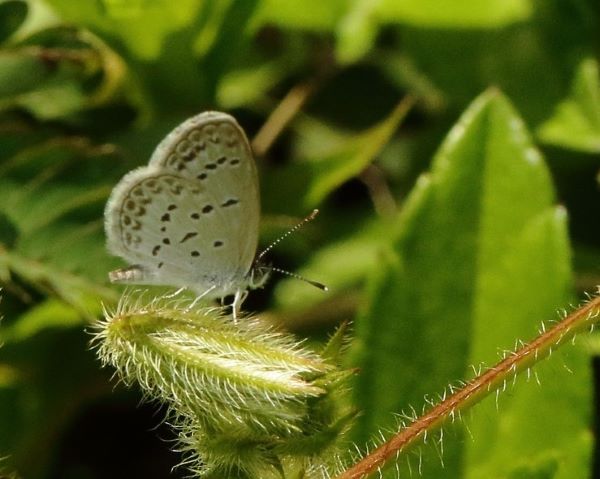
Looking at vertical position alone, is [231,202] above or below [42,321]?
above

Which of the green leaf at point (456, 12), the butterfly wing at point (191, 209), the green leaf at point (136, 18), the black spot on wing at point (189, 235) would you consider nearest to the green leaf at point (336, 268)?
the butterfly wing at point (191, 209)

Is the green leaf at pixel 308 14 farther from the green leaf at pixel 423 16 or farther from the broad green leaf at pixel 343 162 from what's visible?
the broad green leaf at pixel 343 162

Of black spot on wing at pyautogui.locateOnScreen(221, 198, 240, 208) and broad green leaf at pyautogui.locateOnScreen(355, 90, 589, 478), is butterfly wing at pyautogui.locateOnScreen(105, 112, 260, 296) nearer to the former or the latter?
black spot on wing at pyautogui.locateOnScreen(221, 198, 240, 208)

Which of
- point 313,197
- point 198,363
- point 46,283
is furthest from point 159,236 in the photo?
point 198,363

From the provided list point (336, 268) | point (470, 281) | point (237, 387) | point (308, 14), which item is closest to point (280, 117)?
point (308, 14)

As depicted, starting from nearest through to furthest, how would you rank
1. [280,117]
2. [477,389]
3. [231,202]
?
1. [477,389]
2. [231,202]
3. [280,117]

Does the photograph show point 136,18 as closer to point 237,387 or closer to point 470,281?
point 470,281
